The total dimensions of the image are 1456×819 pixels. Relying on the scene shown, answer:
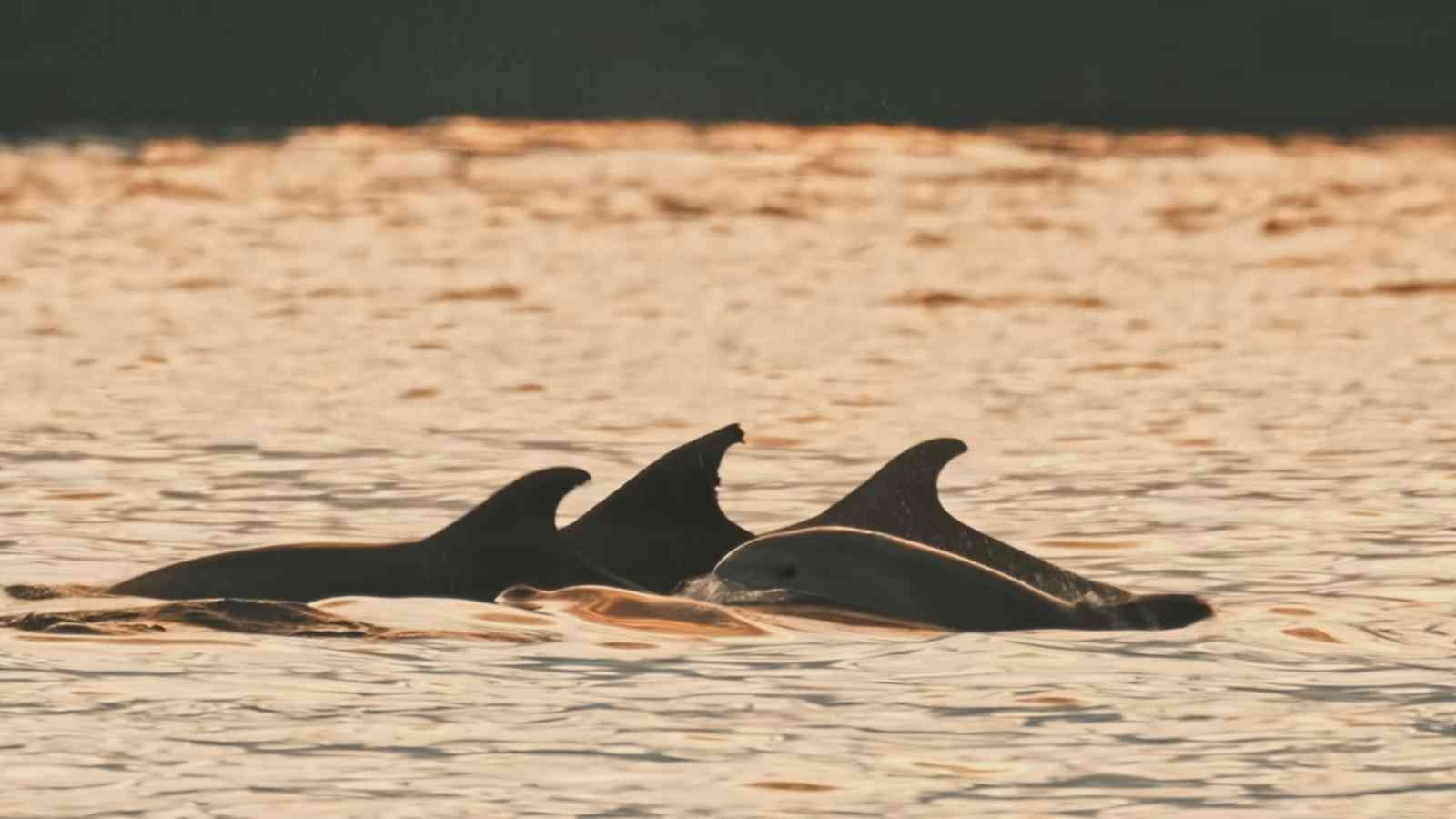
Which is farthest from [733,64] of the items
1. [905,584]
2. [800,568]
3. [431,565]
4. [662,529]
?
[905,584]

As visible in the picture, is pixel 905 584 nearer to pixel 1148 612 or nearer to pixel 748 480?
pixel 1148 612

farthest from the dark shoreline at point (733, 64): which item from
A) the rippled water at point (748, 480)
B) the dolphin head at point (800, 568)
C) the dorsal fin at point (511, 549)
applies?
the dolphin head at point (800, 568)

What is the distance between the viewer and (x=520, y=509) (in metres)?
14.7

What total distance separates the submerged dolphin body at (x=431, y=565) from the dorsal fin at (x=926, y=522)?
1039 millimetres

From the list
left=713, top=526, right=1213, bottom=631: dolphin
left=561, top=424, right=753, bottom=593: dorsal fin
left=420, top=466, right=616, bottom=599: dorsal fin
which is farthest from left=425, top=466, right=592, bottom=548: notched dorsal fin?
left=713, top=526, right=1213, bottom=631: dolphin

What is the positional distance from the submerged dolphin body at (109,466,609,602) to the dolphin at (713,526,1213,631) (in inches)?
30.1

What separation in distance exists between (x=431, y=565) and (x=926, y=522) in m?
2.15

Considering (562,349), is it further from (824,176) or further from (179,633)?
(824,176)

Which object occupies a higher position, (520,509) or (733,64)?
(733,64)

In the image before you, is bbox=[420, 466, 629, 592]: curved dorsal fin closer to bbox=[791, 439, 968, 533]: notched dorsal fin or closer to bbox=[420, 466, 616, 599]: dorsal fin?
bbox=[420, 466, 616, 599]: dorsal fin

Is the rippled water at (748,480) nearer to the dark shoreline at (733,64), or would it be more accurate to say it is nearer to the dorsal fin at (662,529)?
the dorsal fin at (662,529)

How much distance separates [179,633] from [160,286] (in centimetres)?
2398

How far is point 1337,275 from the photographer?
39281 millimetres

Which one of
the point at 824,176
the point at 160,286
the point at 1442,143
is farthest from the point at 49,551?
the point at 1442,143
